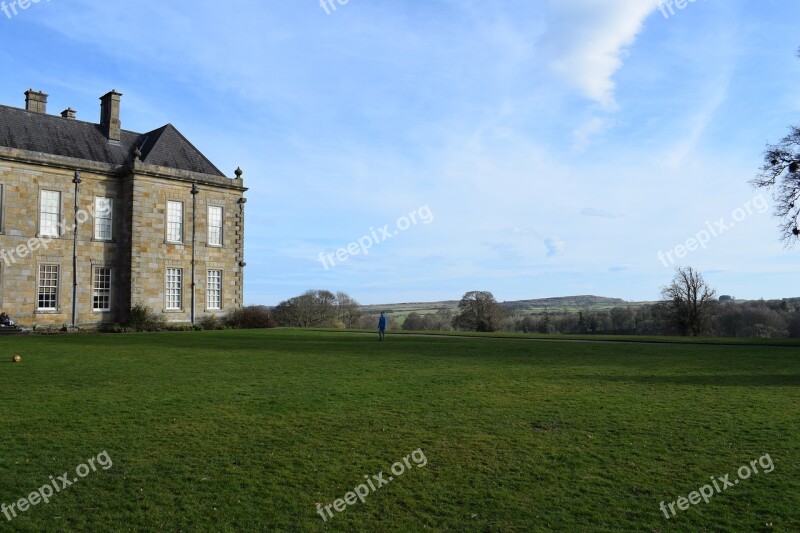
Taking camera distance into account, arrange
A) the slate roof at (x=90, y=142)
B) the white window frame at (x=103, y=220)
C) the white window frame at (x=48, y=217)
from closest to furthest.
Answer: the white window frame at (x=48, y=217), the slate roof at (x=90, y=142), the white window frame at (x=103, y=220)

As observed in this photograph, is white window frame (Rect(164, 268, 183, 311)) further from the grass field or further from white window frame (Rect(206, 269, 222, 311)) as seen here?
the grass field

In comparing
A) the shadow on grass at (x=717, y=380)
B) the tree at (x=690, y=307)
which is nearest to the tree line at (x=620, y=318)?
the tree at (x=690, y=307)

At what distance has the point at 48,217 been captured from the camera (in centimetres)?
3312

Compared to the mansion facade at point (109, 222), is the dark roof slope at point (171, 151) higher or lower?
higher

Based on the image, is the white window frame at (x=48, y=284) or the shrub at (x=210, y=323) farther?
the shrub at (x=210, y=323)

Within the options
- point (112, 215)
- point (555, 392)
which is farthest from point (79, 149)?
point (555, 392)

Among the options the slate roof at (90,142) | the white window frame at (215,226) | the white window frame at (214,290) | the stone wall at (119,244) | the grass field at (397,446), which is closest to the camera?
the grass field at (397,446)

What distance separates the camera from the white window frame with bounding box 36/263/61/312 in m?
32.8

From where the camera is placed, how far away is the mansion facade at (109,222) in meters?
32.3

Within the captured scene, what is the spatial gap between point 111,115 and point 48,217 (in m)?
7.89

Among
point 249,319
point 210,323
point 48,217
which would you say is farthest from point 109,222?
point 249,319

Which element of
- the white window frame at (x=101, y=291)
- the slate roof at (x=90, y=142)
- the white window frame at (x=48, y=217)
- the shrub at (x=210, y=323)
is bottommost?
the shrub at (x=210, y=323)

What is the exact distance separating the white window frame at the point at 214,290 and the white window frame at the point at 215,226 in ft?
6.16

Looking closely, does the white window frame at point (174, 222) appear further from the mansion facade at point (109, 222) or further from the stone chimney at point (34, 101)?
the stone chimney at point (34, 101)
